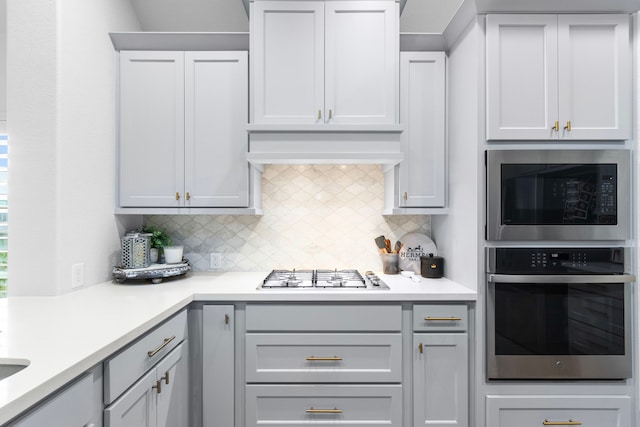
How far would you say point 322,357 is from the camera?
72.0 inches

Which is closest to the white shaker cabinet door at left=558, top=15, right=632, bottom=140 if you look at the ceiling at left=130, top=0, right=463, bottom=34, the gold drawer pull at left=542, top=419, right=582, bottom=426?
the ceiling at left=130, top=0, right=463, bottom=34

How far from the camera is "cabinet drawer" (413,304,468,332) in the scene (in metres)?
1.83

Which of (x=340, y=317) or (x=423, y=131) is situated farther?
(x=423, y=131)

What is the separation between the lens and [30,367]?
0.92m

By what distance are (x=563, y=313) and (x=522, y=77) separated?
48.3 inches

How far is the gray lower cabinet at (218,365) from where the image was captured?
182 centimetres

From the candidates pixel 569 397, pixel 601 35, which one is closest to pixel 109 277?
pixel 569 397

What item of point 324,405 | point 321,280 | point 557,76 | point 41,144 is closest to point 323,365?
point 324,405

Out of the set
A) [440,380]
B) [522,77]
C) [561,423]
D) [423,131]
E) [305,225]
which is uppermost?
[522,77]

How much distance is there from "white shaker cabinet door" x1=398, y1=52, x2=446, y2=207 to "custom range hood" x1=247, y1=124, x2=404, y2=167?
0.62 ft

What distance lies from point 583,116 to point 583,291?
0.90 metres

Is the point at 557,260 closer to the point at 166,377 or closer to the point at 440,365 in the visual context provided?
the point at 440,365

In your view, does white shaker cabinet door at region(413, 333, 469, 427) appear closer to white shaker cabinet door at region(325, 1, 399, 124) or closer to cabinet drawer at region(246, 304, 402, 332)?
cabinet drawer at region(246, 304, 402, 332)

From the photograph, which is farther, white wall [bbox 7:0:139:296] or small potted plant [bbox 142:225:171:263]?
small potted plant [bbox 142:225:171:263]
